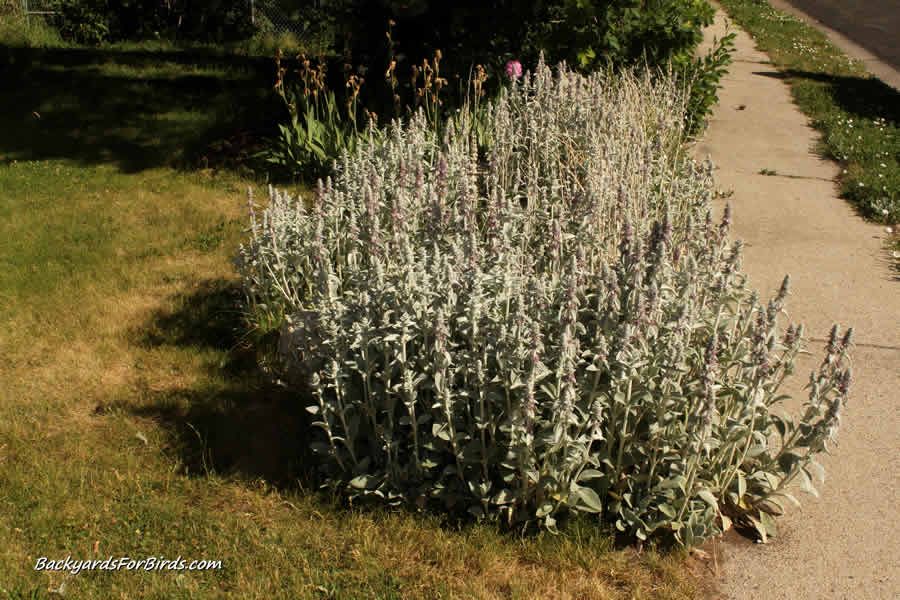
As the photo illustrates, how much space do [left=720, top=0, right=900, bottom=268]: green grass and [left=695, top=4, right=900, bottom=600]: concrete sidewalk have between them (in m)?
0.23

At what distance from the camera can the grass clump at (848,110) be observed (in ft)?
24.5

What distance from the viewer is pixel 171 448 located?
4055 mm

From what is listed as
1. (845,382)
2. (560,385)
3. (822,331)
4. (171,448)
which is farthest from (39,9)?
(845,382)

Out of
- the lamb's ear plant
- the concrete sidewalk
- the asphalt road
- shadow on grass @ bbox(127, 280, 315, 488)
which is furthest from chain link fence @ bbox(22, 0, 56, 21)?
the asphalt road

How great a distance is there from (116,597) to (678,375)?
8.32 feet

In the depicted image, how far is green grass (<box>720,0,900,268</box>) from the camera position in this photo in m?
7.44

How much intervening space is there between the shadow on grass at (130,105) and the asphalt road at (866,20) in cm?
1312

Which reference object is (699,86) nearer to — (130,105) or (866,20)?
(130,105)

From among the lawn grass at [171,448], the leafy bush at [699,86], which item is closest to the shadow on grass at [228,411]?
the lawn grass at [171,448]

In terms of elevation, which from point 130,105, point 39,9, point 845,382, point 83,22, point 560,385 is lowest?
point 130,105

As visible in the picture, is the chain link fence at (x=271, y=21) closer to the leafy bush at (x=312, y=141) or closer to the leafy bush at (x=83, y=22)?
the leafy bush at (x=83, y=22)

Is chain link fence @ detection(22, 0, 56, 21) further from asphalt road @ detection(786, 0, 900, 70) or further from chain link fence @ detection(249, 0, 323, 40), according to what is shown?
asphalt road @ detection(786, 0, 900, 70)

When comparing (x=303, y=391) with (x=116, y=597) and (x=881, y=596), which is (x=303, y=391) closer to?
(x=116, y=597)

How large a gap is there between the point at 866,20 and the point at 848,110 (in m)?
13.4
